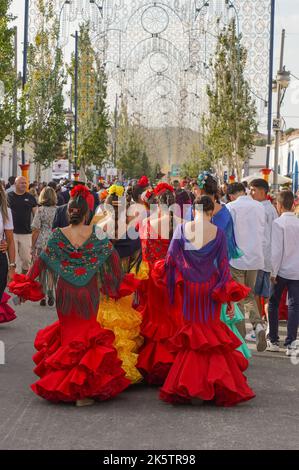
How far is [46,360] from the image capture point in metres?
7.71

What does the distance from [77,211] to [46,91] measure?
2808cm

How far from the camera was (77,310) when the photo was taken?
7863mm

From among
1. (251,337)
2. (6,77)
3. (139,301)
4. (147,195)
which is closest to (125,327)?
(139,301)

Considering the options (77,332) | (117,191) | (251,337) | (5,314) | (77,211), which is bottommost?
(251,337)

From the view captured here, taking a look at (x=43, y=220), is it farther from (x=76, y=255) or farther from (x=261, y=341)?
(x=76, y=255)

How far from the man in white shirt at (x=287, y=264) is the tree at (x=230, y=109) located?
23.9 metres

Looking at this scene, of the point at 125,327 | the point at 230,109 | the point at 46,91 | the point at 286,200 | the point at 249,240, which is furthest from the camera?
the point at 230,109

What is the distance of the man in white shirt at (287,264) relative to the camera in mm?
10445

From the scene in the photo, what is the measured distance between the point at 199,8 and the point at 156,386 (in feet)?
60.4

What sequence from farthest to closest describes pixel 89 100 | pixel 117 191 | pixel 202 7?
pixel 89 100 < pixel 202 7 < pixel 117 191

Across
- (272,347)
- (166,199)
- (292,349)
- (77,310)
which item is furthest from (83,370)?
(272,347)

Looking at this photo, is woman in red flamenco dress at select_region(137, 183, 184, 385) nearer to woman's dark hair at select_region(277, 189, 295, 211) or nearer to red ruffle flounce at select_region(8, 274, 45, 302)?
red ruffle flounce at select_region(8, 274, 45, 302)

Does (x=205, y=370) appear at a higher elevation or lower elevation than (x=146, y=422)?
higher

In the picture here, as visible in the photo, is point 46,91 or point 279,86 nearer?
point 279,86
